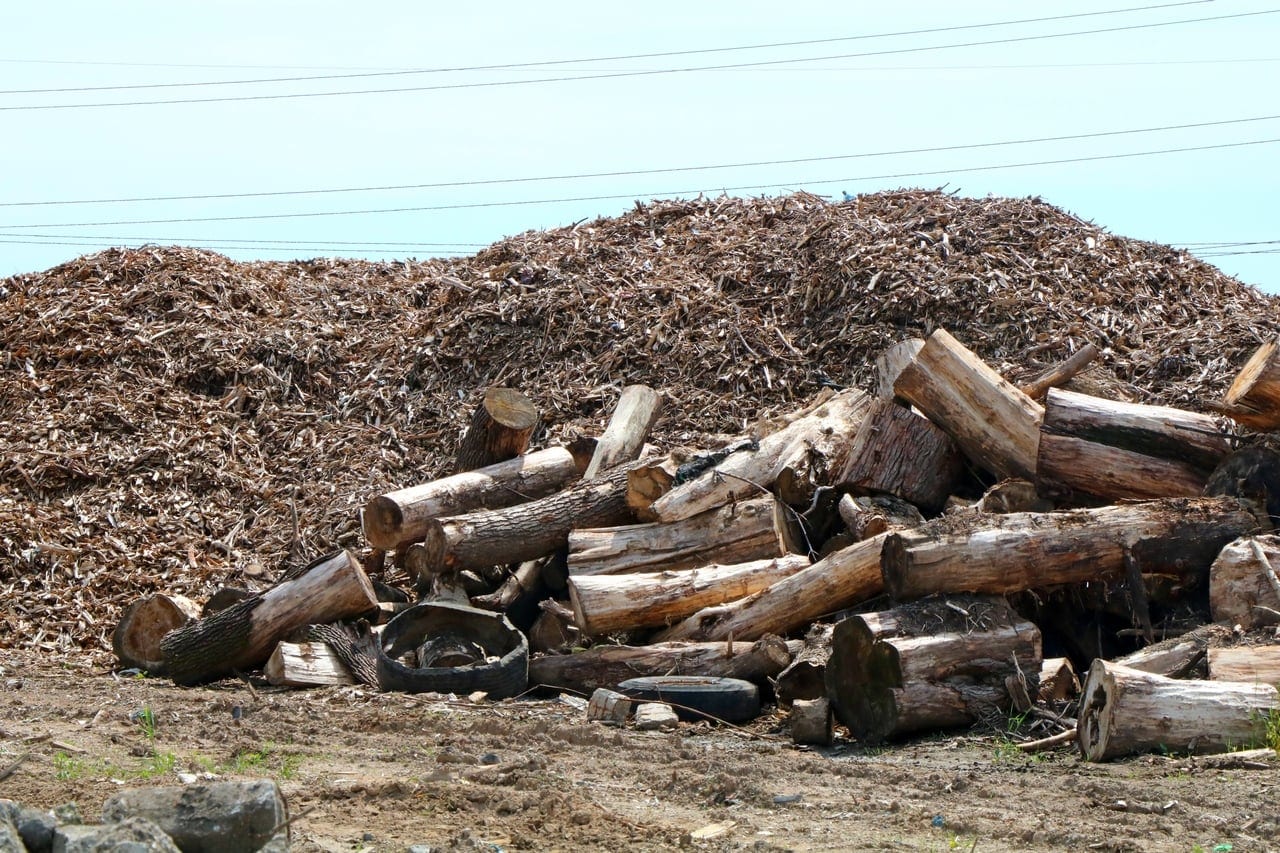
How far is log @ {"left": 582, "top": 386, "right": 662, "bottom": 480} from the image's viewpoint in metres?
9.70

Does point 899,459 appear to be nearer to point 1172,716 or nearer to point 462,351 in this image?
point 1172,716

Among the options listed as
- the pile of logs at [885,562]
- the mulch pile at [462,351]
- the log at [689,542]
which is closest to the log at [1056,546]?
the pile of logs at [885,562]

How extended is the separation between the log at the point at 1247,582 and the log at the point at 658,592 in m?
2.35

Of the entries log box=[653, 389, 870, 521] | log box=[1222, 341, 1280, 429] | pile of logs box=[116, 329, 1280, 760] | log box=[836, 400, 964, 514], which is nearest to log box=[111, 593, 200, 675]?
pile of logs box=[116, 329, 1280, 760]

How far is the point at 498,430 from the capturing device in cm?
973

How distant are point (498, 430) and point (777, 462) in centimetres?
209

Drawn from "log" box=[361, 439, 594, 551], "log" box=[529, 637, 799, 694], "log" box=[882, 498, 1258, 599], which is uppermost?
"log" box=[361, 439, 594, 551]

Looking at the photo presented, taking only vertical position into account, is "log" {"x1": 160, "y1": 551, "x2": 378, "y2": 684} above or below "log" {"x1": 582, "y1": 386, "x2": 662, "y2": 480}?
below

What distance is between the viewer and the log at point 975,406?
8.57 m

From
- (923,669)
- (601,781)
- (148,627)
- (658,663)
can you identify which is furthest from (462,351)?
(601,781)

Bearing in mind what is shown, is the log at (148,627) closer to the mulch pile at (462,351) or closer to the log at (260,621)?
the log at (260,621)

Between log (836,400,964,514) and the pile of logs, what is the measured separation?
0.02 metres

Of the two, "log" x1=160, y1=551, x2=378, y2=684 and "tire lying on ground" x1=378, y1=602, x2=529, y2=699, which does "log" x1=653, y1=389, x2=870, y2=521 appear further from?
"log" x1=160, y1=551, x2=378, y2=684

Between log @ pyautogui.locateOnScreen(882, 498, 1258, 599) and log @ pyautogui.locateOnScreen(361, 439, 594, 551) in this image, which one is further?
log @ pyautogui.locateOnScreen(361, 439, 594, 551)
